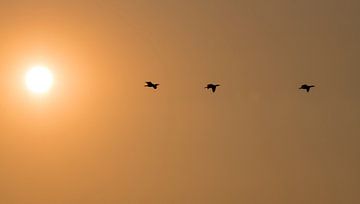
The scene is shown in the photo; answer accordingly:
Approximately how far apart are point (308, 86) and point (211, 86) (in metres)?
12.9

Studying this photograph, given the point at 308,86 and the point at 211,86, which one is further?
the point at 308,86

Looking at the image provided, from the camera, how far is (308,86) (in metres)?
69.9

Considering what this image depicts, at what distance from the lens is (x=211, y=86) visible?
64.9 m
